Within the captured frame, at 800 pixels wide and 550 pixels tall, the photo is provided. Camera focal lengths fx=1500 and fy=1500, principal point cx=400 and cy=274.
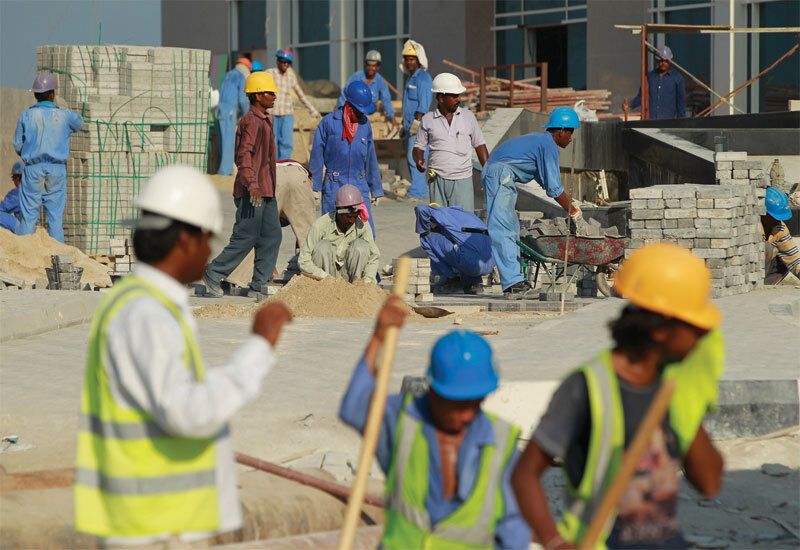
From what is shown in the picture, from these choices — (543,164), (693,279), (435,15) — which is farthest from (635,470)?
(435,15)

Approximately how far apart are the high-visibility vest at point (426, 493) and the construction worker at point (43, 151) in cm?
1258

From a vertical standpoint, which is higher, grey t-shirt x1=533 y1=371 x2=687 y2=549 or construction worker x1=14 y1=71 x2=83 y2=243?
construction worker x1=14 y1=71 x2=83 y2=243

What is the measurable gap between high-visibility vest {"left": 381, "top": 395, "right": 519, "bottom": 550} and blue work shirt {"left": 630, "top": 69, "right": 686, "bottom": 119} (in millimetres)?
17916

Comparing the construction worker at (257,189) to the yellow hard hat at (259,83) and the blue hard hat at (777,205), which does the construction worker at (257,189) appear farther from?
the blue hard hat at (777,205)

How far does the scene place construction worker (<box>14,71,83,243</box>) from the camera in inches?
612

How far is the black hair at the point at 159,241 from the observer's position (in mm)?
3381

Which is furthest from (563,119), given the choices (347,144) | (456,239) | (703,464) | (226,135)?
(226,135)

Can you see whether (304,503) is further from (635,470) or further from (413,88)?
(413,88)

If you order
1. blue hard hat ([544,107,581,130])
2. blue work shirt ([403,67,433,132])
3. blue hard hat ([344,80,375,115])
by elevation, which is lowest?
blue hard hat ([544,107,581,130])

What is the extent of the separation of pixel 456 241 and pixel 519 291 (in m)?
0.71

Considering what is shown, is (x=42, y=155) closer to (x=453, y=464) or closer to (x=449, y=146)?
(x=449, y=146)

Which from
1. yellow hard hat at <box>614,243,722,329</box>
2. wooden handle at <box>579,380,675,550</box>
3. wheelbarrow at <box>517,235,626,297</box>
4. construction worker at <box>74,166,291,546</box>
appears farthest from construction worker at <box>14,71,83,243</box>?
wooden handle at <box>579,380,675,550</box>

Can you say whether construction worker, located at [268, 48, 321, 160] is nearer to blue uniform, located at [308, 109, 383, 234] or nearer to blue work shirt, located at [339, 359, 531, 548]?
blue uniform, located at [308, 109, 383, 234]

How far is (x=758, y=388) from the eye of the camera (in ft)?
23.5
